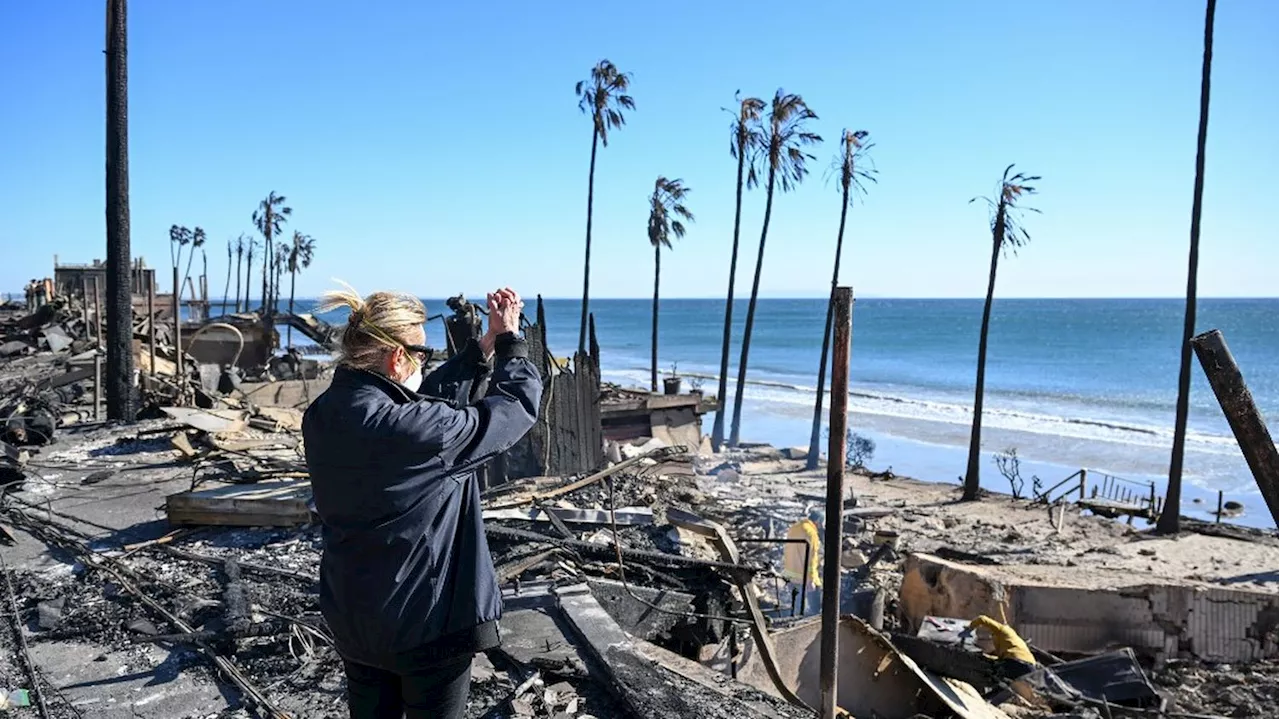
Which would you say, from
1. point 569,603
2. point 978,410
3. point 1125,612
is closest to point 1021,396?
point 978,410

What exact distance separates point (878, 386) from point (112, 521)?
53.4 meters

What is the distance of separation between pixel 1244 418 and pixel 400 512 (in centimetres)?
294

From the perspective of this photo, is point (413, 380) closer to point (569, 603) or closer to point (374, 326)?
point (374, 326)

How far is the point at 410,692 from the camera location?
2377mm

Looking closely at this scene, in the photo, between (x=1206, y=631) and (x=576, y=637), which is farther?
(x=1206, y=631)

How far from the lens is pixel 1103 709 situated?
263 inches

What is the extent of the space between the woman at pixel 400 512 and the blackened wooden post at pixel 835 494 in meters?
2.39

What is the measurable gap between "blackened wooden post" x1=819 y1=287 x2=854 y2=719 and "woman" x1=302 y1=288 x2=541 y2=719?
2390 mm

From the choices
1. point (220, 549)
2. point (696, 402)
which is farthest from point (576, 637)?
point (696, 402)

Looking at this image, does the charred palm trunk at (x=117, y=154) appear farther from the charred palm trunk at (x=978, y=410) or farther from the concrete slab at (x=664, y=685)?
the charred palm trunk at (x=978, y=410)

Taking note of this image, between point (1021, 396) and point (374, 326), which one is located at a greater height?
point (374, 326)

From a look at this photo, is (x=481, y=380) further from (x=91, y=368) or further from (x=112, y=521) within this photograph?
(x=91, y=368)

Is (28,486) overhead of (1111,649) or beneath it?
overhead

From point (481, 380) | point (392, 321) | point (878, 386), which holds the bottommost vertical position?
point (878, 386)
